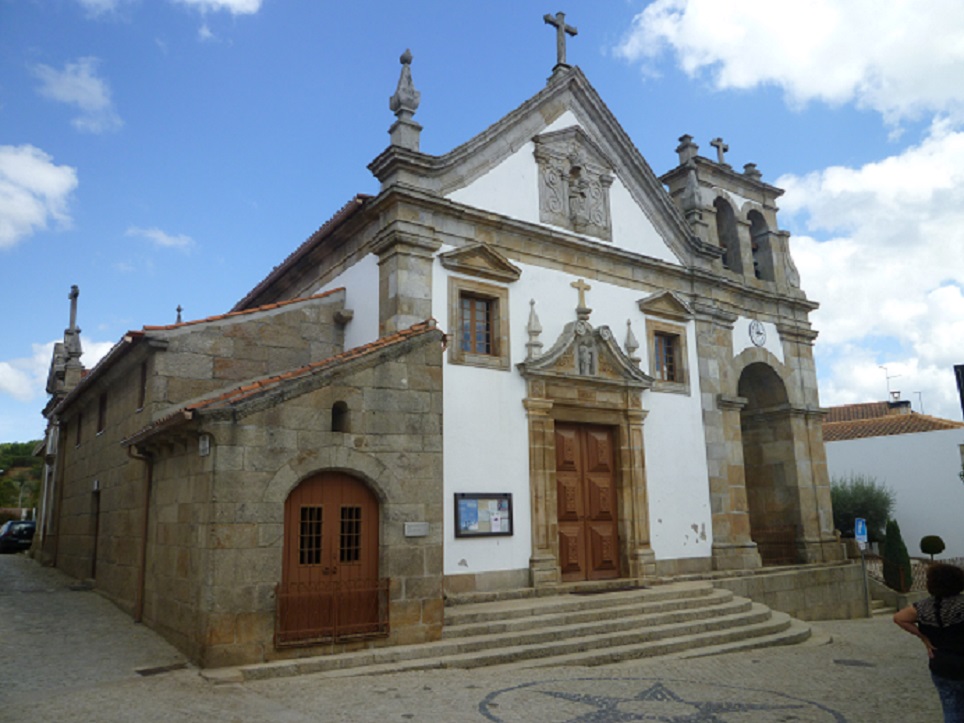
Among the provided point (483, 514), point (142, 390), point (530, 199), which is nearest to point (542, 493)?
point (483, 514)

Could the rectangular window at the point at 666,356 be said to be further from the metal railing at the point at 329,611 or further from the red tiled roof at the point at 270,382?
the metal railing at the point at 329,611

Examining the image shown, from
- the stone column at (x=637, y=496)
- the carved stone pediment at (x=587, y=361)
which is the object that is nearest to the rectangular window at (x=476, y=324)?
the carved stone pediment at (x=587, y=361)

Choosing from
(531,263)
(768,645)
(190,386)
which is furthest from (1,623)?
(768,645)

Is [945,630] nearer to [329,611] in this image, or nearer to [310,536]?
[329,611]

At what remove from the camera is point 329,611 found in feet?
27.4

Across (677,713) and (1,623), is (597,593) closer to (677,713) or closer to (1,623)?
(677,713)

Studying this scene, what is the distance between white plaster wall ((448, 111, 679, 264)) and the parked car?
22454 mm

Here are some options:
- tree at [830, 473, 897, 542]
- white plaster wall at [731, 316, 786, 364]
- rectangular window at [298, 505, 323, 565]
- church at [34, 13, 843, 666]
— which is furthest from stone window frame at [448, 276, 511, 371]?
tree at [830, 473, 897, 542]

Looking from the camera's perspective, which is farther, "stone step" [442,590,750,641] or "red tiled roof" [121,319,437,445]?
"stone step" [442,590,750,641]

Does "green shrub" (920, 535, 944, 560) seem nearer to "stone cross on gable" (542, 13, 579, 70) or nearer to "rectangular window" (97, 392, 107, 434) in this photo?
"stone cross on gable" (542, 13, 579, 70)

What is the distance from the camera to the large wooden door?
12.6 metres

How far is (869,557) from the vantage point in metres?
21.9

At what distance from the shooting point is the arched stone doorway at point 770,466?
16.9 meters

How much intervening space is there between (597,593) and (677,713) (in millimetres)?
4974
